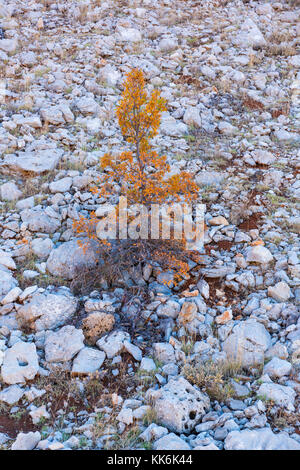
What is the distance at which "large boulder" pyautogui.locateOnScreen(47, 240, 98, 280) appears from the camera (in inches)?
200

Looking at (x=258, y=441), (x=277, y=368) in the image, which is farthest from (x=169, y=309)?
(x=258, y=441)

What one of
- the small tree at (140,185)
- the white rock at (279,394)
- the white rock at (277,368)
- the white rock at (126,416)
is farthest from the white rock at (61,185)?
the white rock at (279,394)

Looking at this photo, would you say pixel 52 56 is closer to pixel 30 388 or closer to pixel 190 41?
pixel 190 41

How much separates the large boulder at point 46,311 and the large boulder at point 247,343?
177 centimetres

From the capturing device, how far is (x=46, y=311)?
448cm

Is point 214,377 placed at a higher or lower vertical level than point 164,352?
higher

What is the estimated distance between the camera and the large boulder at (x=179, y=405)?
3350 mm

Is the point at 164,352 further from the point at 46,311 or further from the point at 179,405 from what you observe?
the point at 46,311

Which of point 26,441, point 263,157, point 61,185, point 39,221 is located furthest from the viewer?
point 263,157

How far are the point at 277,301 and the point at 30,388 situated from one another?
277cm

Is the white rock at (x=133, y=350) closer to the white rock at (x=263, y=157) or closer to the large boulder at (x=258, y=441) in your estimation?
the large boulder at (x=258, y=441)

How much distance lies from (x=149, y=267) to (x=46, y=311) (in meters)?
1.40
